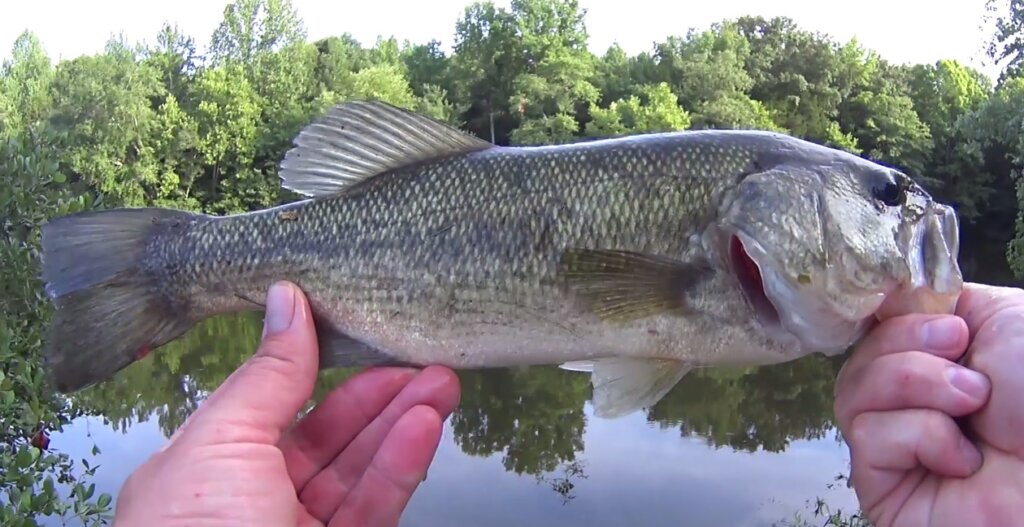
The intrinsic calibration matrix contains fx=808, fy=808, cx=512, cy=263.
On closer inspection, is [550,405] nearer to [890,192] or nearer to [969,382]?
[890,192]

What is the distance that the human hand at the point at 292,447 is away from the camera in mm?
2027

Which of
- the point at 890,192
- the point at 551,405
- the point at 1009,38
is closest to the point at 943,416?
the point at 890,192

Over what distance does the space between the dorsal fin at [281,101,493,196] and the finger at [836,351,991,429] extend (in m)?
1.26

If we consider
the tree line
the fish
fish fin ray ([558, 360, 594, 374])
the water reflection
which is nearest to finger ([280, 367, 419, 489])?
the fish

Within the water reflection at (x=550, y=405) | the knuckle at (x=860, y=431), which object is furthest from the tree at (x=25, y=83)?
the knuckle at (x=860, y=431)

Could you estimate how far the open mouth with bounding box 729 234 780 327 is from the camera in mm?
2188

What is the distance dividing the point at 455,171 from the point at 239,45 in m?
39.1

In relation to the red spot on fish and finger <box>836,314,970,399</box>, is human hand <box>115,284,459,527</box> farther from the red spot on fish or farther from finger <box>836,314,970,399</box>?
finger <box>836,314,970,399</box>

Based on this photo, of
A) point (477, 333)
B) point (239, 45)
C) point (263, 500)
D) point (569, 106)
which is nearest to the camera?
point (263, 500)

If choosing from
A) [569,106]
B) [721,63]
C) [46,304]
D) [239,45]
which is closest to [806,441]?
[46,304]

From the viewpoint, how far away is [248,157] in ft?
101

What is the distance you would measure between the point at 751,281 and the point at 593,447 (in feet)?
28.7

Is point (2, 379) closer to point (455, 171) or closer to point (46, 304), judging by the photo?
point (46, 304)

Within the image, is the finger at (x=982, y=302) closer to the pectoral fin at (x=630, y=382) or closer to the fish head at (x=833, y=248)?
the fish head at (x=833, y=248)
